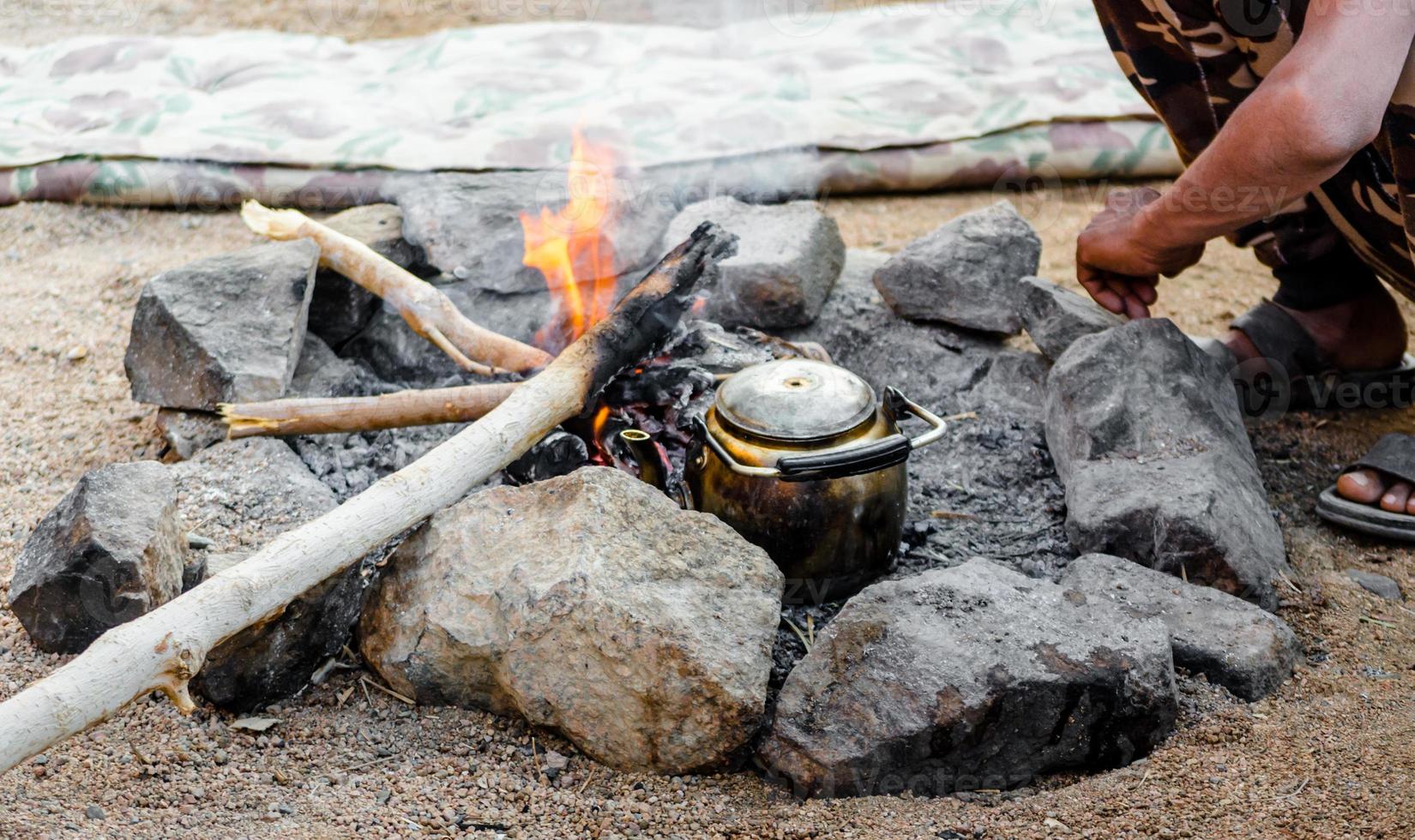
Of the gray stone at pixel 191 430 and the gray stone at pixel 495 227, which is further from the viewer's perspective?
the gray stone at pixel 495 227

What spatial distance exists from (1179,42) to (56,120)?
4.47m

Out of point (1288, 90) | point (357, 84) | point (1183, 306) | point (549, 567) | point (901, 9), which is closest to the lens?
point (549, 567)

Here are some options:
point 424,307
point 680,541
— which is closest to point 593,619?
point 680,541

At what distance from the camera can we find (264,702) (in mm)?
2258

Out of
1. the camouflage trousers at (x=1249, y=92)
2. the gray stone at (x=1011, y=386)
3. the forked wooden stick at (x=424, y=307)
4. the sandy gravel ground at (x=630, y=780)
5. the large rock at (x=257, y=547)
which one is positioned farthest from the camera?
the gray stone at (x=1011, y=386)

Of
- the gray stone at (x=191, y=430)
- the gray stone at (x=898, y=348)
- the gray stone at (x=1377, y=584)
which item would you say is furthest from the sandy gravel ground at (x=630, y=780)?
the gray stone at (x=898, y=348)

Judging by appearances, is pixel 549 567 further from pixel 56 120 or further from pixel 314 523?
pixel 56 120

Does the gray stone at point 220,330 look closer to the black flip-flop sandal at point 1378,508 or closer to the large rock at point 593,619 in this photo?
the large rock at point 593,619

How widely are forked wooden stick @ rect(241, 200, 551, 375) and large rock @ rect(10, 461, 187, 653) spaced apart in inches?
35.4

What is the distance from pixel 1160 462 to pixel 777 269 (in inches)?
46.3

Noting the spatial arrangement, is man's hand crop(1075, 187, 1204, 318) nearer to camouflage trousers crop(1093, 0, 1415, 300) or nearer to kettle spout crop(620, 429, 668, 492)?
camouflage trousers crop(1093, 0, 1415, 300)

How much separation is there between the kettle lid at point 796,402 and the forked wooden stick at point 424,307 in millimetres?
742

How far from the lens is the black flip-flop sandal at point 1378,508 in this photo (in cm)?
289

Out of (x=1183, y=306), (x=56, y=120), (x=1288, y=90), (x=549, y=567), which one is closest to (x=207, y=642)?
(x=549, y=567)
